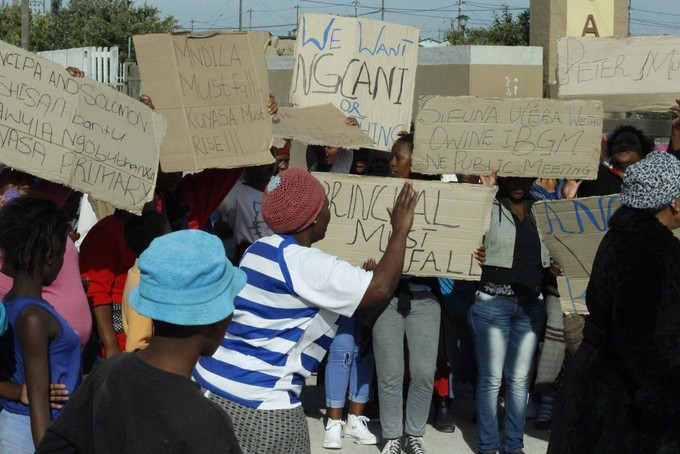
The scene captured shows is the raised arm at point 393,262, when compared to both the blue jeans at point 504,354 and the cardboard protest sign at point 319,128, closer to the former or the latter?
the cardboard protest sign at point 319,128

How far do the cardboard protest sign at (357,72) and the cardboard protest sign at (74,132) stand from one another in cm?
164

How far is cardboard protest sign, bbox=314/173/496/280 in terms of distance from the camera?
5492 mm

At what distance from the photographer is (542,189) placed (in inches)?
270

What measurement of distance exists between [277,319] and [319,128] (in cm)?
261

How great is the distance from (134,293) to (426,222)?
332 centimetres

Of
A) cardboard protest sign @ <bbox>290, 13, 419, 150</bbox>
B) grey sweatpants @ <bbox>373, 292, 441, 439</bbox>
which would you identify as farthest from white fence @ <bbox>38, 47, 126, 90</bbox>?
grey sweatpants @ <bbox>373, 292, 441, 439</bbox>

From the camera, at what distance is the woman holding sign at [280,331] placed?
11.0ft

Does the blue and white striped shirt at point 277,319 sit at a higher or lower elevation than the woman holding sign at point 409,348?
higher

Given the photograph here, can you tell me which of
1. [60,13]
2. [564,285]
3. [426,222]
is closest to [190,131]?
[426,222]

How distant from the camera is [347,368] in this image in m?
6.31

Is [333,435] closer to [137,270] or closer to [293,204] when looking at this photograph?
[137,270]

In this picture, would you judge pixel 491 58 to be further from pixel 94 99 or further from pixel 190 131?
pixel 94 99

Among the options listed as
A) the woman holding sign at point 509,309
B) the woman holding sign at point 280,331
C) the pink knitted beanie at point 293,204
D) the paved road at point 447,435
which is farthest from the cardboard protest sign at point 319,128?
the woman holding sign at point 280,331

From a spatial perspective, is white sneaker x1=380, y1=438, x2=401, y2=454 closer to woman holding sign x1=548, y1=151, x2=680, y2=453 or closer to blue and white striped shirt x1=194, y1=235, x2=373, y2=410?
woman holding sign x1=548, y1=151, x2=680, y2=453
